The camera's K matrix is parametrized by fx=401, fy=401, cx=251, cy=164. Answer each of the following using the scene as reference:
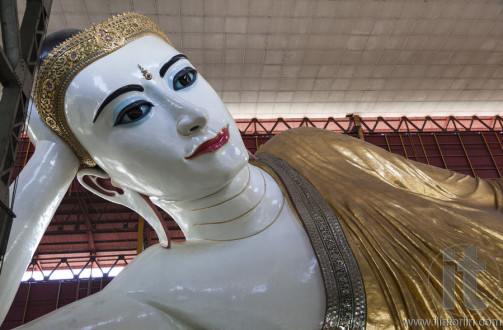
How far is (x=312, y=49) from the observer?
8234mm

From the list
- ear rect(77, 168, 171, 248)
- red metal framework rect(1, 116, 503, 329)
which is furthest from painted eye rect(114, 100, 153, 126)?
red metal framework rect(1, 116, 503, 329)

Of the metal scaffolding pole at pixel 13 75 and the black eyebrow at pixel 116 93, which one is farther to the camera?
the metal scaffolding pole at pixel 13 75

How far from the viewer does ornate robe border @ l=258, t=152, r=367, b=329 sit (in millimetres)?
1456

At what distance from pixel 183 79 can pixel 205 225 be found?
61cm

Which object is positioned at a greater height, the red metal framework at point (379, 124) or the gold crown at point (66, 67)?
the red metal framework at point (379, 124)

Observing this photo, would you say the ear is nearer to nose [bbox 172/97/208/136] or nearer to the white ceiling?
nose [bbox 172/97/208/136]

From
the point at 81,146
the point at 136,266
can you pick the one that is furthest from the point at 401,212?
the point at 81,146

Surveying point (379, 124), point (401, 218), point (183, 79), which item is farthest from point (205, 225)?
point (379, 124)

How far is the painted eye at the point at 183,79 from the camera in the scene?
159cm

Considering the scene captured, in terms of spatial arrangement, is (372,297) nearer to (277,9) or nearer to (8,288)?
(8,288)

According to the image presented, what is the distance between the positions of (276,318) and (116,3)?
671 centimetres

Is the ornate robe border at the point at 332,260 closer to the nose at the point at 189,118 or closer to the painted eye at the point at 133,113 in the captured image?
the nose at the point at 189,118

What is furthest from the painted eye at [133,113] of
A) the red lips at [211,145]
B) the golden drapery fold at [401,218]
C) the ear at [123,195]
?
the golden drapery fold at [401,218]

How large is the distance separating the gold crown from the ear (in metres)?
0.13
